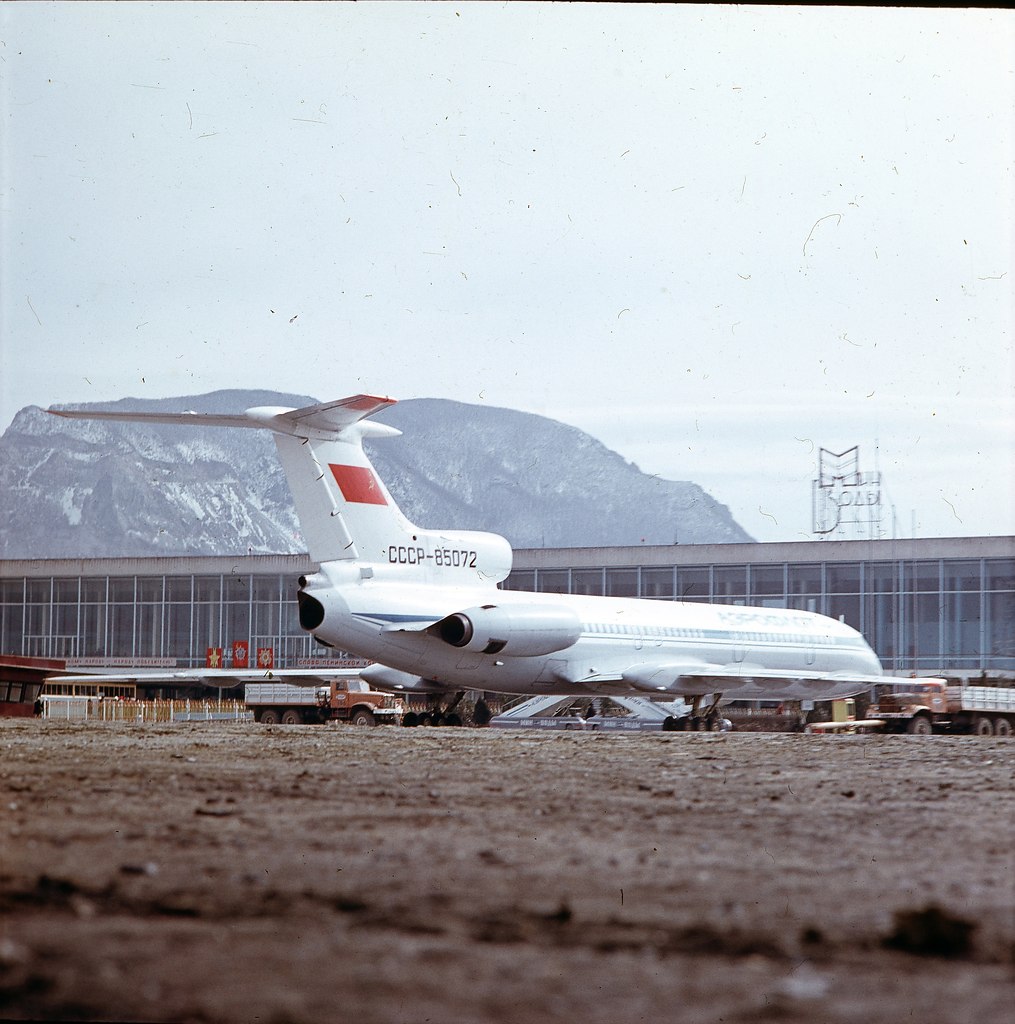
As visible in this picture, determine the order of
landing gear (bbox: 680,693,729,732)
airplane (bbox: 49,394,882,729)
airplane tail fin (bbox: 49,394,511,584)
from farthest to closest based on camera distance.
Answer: landing gear (bbox: 680,693,729,732) < airplane (bbox: 49,394,882,729) < airplane tail fin (bbox: 49,394,511,584)

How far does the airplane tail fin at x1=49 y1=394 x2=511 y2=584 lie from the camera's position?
24609mm

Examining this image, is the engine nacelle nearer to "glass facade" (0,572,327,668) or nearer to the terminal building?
the terminal building

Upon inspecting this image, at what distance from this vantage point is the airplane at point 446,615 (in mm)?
25000

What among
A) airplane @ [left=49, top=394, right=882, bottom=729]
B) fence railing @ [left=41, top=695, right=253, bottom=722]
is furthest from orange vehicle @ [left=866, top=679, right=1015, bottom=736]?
fence railing @ [left=41, top=695, right=253, bottom=722]

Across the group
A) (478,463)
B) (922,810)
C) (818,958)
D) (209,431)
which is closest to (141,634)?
(922,810)

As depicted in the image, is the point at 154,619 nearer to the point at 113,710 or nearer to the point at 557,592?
the point at 557,592

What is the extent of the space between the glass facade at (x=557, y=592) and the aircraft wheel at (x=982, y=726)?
22.3 meters

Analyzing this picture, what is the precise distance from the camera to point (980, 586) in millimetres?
56188

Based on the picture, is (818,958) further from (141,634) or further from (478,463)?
(478,463)

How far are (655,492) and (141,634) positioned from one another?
103928mm

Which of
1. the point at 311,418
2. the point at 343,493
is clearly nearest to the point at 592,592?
the point at 343,493

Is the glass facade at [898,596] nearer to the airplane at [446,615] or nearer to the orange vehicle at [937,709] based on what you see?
the orange vehicle at [937,709]

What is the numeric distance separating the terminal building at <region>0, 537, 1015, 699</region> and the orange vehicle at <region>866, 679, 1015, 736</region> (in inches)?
829

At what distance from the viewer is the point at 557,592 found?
66062 millimetres
